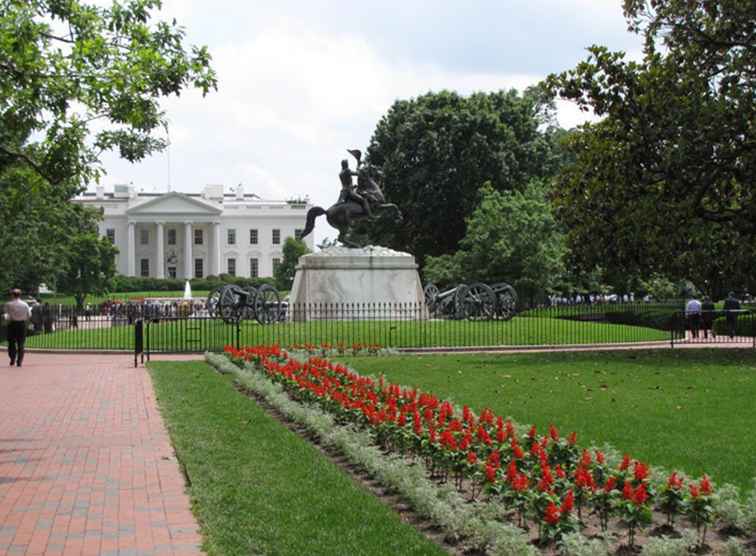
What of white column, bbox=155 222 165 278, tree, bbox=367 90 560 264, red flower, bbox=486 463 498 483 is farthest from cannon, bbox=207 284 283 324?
white column, bbox=155 222 165 278

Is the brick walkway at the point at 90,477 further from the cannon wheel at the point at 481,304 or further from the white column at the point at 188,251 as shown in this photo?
the white column at the point at 188,251

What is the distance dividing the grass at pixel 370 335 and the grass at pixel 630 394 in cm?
432

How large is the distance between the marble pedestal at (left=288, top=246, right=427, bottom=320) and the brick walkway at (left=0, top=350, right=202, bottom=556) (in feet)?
47.8

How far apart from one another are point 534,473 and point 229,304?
23759 mm

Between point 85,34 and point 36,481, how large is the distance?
195 inches

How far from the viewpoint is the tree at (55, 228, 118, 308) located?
5834cm

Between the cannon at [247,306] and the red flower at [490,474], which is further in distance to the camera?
the cannon at [247,306]

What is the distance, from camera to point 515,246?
41.5 metres

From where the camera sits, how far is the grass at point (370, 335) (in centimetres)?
2409

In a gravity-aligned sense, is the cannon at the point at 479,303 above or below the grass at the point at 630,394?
above

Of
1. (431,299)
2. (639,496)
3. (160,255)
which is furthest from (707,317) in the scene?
(160,255)

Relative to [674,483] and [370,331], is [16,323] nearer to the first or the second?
[370,331]

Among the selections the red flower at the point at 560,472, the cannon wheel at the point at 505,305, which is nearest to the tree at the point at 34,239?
the cannon wheel at the point at 505,305

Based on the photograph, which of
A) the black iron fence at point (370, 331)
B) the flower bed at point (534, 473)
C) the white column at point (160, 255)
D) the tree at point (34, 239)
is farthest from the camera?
the white column at point (160, 255)
